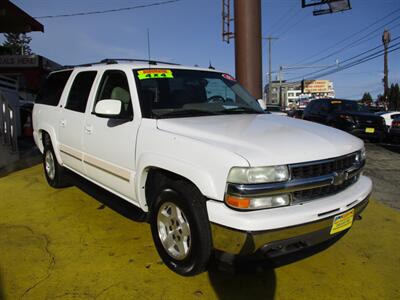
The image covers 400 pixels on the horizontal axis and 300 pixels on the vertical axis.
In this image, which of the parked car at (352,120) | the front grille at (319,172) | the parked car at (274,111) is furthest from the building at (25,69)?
the front grille at (319,172)

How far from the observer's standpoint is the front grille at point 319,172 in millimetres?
2740

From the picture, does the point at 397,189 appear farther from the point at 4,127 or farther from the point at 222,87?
the point at 4,127

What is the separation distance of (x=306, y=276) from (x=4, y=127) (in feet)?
22.8

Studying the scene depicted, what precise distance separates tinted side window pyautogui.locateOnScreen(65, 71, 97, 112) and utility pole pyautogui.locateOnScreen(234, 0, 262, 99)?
6.08 meters

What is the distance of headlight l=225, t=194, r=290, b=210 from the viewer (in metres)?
2.61

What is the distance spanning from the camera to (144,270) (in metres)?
3.37

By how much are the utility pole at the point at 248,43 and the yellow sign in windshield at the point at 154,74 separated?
21.5 ft

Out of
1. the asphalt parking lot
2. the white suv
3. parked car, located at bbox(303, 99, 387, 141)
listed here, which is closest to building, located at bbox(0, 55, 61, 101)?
parked car, located at bbox(303, 99, 387, 141)

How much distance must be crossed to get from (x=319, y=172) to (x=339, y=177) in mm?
256

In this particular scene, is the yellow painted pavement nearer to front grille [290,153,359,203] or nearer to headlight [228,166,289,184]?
front grille [290,153,359,203]

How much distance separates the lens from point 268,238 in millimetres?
2588

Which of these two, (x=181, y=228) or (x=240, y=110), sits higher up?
(x=240, y=110)

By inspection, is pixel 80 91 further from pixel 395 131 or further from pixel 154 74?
pixel 395 131

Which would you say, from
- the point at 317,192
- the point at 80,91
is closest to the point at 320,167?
the point at 317,192
